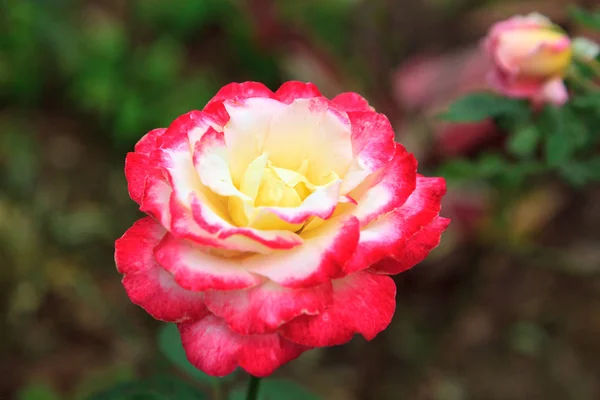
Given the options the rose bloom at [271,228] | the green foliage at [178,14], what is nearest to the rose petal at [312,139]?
the rose bloom at [271,228]

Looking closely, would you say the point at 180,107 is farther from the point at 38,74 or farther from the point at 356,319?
Answer: the point at 356,319

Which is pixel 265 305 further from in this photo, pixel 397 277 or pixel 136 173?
pixel 397 277

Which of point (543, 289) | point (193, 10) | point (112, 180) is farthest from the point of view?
point (193, 10)

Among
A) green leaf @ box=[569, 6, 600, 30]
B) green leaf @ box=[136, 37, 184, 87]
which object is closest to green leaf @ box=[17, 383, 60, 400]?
green leaf @ box=[136, 37, 184, 87]

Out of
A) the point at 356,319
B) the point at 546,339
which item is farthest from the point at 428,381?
the point at 356,319

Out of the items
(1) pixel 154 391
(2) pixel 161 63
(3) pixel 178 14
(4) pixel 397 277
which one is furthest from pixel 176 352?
(3) pixel 178 14

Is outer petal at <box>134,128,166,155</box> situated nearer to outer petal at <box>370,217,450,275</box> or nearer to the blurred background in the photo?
outer petal at <box>370,217,450,275</box>
